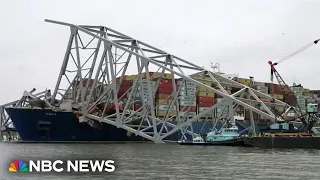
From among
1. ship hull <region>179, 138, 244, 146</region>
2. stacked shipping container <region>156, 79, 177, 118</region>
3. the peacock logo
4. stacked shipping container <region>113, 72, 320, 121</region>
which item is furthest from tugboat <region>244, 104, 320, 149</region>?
the peacock logo

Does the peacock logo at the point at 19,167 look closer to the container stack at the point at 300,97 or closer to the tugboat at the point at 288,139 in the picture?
the tugboat at the point at 288,139

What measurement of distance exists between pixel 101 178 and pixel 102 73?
57.3 meters

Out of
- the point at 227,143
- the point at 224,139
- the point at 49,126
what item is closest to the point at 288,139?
the point at 227,143

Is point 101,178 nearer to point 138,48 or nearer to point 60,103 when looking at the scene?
point 138,48

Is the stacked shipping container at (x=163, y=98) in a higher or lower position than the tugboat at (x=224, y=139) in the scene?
higher

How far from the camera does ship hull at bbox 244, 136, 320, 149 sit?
203 ft

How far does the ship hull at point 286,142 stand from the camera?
62000 mm

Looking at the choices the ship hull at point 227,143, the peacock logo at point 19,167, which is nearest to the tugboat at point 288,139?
the ship hull at point 227,143

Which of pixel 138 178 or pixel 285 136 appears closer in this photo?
pixel 138 178

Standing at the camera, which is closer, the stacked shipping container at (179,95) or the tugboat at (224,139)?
the tugboat at (224,139)

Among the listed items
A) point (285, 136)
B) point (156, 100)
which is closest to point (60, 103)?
point (156, 100)

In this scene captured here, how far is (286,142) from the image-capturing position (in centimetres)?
6397

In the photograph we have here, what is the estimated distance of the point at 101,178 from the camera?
82.4ft

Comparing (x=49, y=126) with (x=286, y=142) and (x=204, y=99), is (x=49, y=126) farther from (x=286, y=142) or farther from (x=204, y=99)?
(x=286, y=142)
